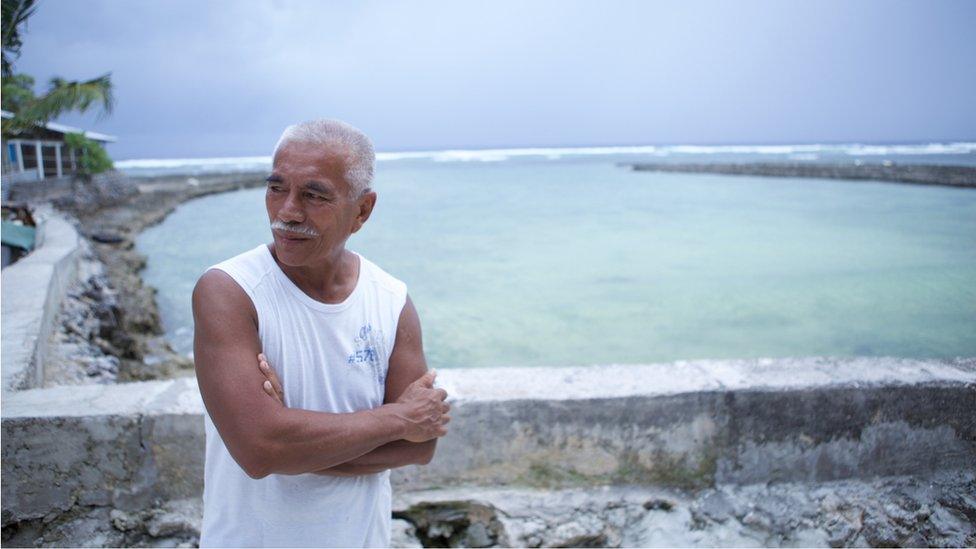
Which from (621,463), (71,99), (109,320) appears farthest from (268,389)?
(71,99)

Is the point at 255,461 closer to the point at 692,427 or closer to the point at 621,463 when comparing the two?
the point at 621,463

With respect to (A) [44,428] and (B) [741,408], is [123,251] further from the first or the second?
(B) [741,408]

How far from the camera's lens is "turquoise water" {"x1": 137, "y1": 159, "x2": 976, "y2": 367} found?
912 cm

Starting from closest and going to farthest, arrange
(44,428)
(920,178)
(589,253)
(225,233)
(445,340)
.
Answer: (44,428) → (445,340) → (589,253) → (225,233) → (920,178)

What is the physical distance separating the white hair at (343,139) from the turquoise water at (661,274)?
6921 mm

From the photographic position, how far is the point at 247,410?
1369mm

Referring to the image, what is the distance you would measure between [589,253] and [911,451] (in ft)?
45.4

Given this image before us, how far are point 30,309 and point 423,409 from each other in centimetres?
409

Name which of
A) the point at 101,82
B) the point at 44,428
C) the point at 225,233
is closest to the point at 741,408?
the point at 44,428

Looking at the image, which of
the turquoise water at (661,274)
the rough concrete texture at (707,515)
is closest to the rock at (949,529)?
the rough concrete texture at (707,515)

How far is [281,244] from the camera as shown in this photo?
60.0 inches

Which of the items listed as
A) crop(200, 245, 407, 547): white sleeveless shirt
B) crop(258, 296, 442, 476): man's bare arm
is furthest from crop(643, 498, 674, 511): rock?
crop(200, 245, 407, 547): white sleeveless shirt

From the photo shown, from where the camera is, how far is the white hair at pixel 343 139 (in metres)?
1.54

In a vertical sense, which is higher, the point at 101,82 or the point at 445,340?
the point at 101,82
